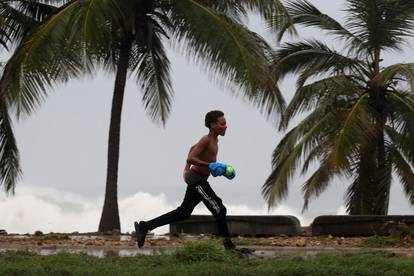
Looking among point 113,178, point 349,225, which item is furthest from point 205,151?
point 113,178

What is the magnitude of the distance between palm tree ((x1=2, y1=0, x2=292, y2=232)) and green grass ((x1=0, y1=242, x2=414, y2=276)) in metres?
8.24

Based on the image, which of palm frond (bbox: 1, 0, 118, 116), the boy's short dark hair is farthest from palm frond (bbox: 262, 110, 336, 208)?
the boy's short dark hair

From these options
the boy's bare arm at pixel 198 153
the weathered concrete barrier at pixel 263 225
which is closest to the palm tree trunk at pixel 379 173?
the weathered concrete barrier at pixel 263 225

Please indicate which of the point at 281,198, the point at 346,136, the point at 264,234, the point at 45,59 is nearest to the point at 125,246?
the point at 264,234

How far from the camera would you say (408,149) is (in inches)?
934

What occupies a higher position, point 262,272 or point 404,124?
point 404,124

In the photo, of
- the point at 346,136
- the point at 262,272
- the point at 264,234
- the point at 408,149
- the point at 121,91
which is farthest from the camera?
the point at 408,149

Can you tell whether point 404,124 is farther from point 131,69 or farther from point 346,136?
point 131,69

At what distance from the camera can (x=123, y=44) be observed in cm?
2250

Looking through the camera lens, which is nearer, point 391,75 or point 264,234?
point 264,234

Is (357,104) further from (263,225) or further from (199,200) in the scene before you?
(199,200)

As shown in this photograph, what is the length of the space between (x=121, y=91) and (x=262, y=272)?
13.9 meters

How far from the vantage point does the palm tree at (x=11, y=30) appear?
23.1 m

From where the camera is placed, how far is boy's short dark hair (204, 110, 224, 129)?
1057 centimetres
